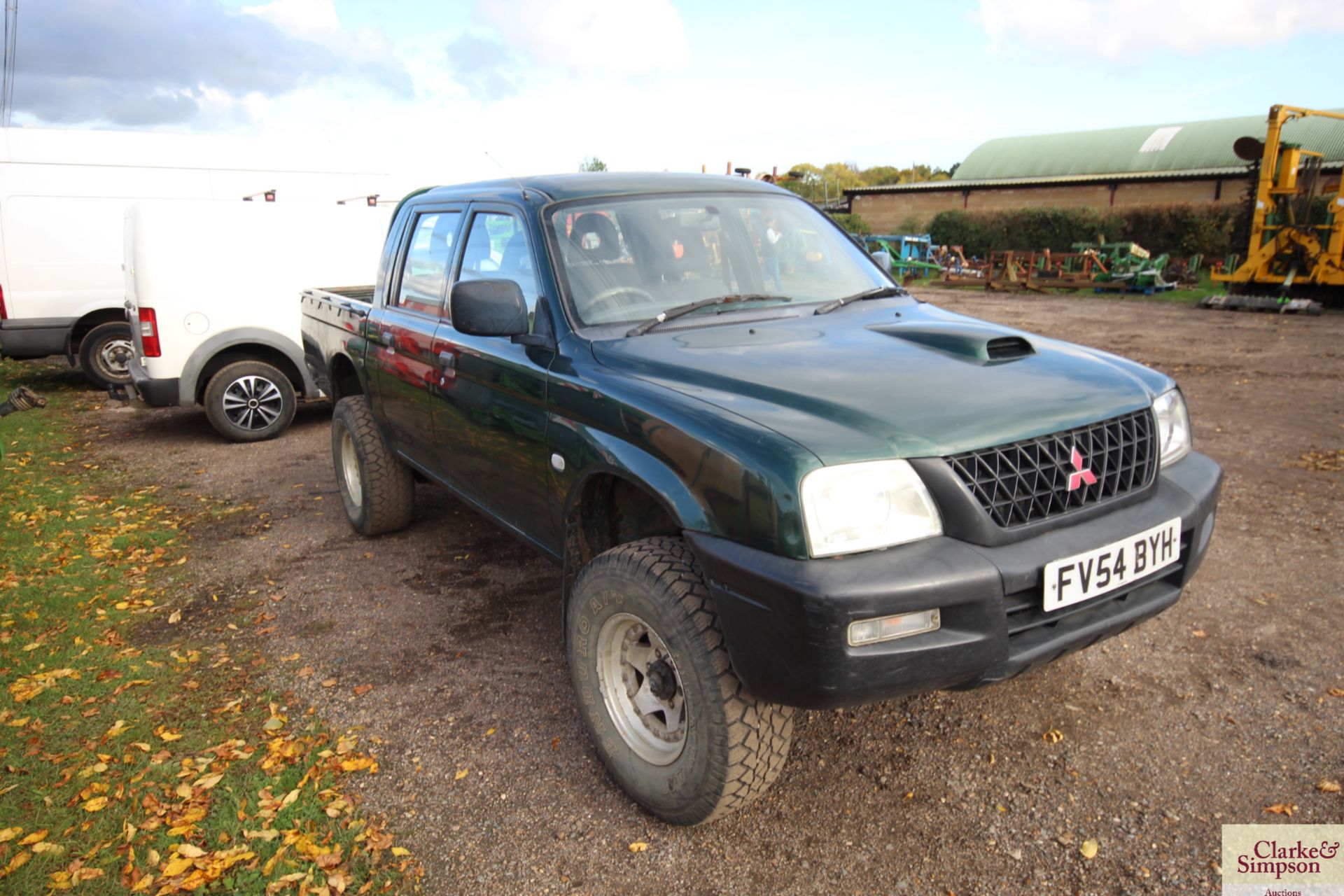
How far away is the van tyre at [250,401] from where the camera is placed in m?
7.95

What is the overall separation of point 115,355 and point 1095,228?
88.8 feet

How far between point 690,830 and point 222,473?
5.91 m

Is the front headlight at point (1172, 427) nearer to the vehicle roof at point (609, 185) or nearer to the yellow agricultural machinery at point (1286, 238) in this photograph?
the vehicle roof at point (609, 185)

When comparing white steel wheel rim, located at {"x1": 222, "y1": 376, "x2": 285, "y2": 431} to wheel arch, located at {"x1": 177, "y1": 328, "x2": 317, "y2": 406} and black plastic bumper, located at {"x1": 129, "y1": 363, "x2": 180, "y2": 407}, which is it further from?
black plastic bumper, located at {"x1": 129, "y1": 363, "x2": 180, "y2": 407}

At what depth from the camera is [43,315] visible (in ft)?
32.0

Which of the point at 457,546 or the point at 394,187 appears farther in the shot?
the point at 394,187

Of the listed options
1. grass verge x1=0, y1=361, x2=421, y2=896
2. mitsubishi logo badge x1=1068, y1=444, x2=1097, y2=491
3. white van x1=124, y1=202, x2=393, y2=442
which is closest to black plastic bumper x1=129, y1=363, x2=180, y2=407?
white van x1=124, y1=202, x2=393, y2=442

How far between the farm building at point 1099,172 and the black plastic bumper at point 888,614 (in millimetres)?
31627

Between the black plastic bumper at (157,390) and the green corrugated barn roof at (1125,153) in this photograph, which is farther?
the green corrugated barn roof at (1125,153)

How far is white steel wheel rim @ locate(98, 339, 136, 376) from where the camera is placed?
10250mm

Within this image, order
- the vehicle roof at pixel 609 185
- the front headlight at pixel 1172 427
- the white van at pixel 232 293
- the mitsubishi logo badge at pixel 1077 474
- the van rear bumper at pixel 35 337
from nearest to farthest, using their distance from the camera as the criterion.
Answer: the mitsubishi logo badge at pixel 1077 474, the front headlight at pixel 1172 427, the vehicle roof at pixel 609 185, the white van at pixel 232 293, the van rear bumper at pixel 35 337

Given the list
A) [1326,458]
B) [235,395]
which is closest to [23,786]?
[235,395]

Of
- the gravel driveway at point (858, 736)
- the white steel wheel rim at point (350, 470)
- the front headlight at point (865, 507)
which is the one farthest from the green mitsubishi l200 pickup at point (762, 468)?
the white steel wheel rim at point (350, 470)

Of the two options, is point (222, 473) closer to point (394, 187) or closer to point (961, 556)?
point (394, 187)
